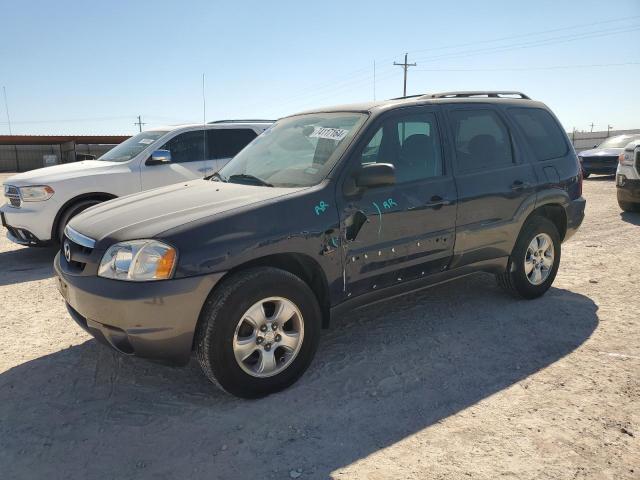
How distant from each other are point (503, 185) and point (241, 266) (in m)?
2.49

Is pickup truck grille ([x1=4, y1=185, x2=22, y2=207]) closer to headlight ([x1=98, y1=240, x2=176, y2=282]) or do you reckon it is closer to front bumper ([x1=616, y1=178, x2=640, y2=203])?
headlight ([x1=98, y1=240, x2=176, y2=282])

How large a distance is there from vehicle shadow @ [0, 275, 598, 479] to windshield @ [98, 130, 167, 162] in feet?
13.4

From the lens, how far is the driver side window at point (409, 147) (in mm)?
3727

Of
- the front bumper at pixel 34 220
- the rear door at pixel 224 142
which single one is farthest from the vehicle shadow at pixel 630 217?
the front bumper at pixel 34 220

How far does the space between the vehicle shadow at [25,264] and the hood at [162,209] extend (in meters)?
2.86

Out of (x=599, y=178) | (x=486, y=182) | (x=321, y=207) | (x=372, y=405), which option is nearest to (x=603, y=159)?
(x=599, y=178)

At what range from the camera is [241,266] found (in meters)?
3.05

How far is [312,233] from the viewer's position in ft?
10.6

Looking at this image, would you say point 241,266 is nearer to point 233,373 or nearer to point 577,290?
point 233,373

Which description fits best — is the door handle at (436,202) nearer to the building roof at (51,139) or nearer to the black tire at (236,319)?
the black tire at (236,319)

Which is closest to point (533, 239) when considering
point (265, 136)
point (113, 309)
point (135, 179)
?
point (265, 136)

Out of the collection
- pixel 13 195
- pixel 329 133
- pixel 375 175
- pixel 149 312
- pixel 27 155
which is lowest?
pixel 27 155

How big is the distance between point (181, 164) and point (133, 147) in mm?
802

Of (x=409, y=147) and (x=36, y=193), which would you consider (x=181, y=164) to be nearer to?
(x=36, y=193)
